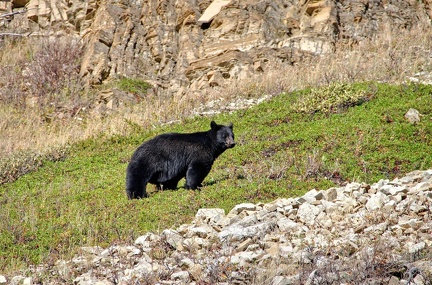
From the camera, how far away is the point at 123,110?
20250 mm

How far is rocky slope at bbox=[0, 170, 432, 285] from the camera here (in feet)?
19.9

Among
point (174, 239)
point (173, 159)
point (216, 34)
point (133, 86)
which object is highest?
point (174, 239)

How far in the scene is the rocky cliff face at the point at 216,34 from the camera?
22.2 metres

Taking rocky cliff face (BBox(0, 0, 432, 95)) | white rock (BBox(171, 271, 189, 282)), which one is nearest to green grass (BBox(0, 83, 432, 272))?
white rock (BBox(171, 271, 189, 282))

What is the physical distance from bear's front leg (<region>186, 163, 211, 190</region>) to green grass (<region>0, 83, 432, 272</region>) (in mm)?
266

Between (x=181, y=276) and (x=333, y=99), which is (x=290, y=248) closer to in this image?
(x=181, y=276)

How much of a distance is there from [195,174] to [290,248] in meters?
4.40

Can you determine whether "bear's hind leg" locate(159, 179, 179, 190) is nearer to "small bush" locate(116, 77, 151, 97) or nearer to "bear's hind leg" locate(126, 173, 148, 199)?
"bear's hind leg" locate(126, 173, 148, 199)

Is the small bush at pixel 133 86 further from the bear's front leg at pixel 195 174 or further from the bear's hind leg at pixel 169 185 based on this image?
the bear's front leg at pixel 195 174

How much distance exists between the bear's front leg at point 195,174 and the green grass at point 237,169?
10.5 inches

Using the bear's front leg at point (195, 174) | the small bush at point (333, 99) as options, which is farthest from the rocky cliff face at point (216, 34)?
the bear's front leg at point (195, 174)

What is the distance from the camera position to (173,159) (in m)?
11.1

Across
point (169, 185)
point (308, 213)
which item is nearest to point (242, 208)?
point (308, 213)

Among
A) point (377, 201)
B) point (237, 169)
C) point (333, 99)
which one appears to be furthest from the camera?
point (333, 99)
